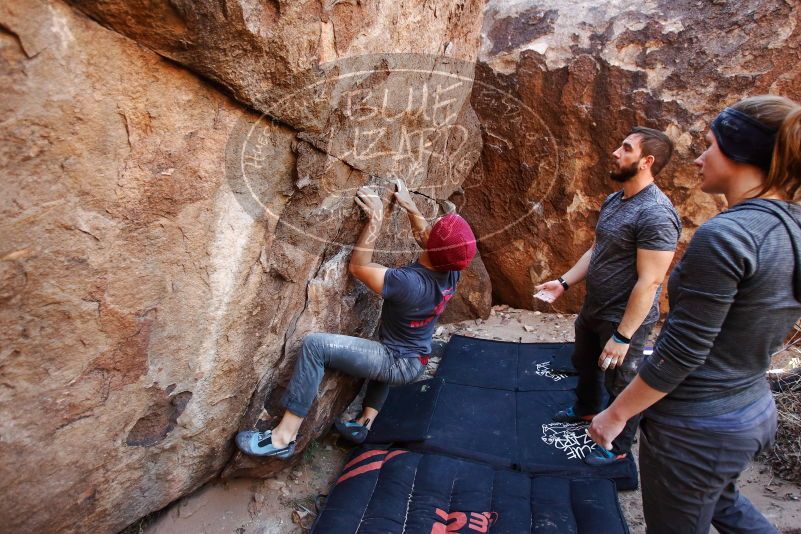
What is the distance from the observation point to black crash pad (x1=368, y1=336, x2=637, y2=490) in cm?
279

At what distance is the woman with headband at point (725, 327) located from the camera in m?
1.31

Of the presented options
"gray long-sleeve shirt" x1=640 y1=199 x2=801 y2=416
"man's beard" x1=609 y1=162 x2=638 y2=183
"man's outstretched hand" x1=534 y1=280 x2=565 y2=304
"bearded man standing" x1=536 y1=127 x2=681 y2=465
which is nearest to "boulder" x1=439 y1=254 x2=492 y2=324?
"man's outstretched hand" x1=534 y1=280 x2=565 y2=304

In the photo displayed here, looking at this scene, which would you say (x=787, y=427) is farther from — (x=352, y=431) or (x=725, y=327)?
(x=352, y=431)

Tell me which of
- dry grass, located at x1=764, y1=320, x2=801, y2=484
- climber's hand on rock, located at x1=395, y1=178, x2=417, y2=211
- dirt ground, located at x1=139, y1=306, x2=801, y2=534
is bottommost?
dirt ground, located at x1=139, y1=306, x2=801, y2=534

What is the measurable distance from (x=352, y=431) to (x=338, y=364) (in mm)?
559

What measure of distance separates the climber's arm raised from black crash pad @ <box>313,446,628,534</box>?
2.99ft

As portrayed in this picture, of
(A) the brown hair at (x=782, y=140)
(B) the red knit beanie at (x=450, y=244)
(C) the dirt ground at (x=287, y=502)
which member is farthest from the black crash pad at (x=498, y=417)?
(A) the brown hair at (x=782, y=140)

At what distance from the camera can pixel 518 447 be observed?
289cm

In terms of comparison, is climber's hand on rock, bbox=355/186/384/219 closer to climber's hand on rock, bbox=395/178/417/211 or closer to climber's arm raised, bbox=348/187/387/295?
climber's arm raised, bbox=348/187/387/295

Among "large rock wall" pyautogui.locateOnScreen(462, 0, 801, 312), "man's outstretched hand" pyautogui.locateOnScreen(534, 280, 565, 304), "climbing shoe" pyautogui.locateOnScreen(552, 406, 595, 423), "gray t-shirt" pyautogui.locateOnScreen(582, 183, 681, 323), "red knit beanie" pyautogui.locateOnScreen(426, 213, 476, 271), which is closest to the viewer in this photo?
"gray t-shirt" pyautogui.locateOnScreen(582, 183, 681, 323)

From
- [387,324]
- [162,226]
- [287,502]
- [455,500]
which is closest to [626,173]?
[387,324]

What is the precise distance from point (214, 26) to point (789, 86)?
3675mm

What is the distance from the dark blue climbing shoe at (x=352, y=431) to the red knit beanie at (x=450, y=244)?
1.05 meters

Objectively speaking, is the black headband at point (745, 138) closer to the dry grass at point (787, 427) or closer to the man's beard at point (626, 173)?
the man's beard at point (626, 173)
